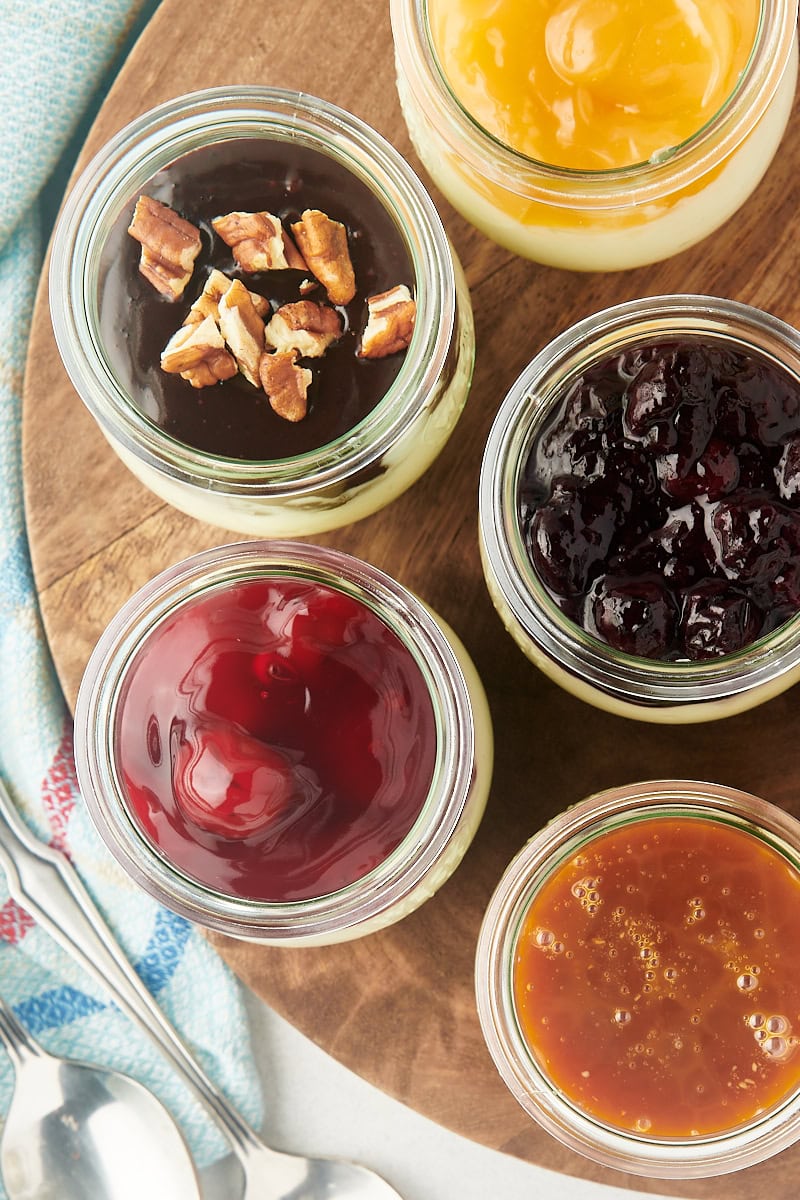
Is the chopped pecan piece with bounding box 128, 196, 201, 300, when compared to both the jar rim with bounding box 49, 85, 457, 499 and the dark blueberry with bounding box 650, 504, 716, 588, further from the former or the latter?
the dark blueberry with bounding box 650, 504, 716, 588

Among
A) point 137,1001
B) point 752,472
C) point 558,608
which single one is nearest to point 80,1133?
point 137,1001

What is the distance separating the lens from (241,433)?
3.91 feet

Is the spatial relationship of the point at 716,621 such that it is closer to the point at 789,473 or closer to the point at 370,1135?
the point at 789,473

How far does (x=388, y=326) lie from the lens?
1170mm

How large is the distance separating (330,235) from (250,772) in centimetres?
55

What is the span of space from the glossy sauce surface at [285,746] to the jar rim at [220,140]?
0.52 feet

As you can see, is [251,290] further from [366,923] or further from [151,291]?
[366,923]

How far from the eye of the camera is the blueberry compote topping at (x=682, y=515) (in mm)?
1096

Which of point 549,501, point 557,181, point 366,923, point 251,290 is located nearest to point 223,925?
point 366,923

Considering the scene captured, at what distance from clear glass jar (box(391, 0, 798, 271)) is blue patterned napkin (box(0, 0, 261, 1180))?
0.59 metres

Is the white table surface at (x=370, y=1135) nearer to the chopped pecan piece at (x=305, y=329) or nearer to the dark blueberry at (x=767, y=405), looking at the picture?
the chopped pecan piece at (x=305, y=329)

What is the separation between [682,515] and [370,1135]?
1.21 m

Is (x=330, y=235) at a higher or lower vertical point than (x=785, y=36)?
lower

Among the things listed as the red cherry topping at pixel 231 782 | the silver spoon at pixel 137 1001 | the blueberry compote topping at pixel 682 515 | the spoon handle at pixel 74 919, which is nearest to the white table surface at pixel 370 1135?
the silver spoon at pixel 137 1001
